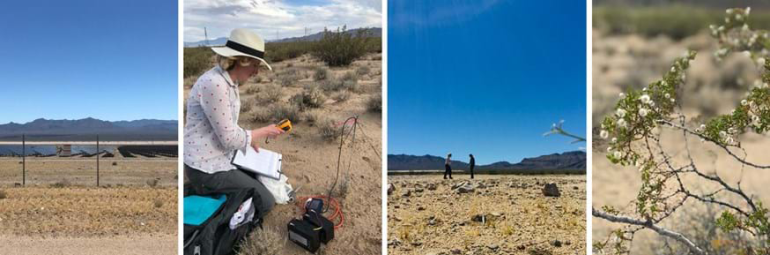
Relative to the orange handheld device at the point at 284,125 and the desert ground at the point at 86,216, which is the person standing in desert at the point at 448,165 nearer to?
the orange handheld device at the point at 284,125

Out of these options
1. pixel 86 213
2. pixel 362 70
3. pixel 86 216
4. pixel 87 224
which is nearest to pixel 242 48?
pixel 362 70

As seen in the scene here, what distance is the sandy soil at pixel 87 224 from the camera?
5.77 m

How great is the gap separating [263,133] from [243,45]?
0.59 meters

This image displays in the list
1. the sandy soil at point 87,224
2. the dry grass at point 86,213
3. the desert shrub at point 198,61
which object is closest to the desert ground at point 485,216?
the desert shrub at point 198,61

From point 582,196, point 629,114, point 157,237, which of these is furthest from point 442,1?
point 157,237

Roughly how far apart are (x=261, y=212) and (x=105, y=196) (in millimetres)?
6811

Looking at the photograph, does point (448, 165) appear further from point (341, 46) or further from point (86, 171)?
point (86, 171)

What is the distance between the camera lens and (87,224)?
6590 millimetres

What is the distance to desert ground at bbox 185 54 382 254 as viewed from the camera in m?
3.79

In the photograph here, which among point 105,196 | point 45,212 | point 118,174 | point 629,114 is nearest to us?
point 629,114

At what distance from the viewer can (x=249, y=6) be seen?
3744 millimetres

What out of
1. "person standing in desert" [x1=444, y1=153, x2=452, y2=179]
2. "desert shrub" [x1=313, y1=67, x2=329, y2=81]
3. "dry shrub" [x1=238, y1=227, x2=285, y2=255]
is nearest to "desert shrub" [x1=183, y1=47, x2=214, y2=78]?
"desert shrub" [x1=313, y1=67, x2=329, y2=81]

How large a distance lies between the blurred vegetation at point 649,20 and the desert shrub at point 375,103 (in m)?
1.65

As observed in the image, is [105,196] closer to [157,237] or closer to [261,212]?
[157,237]
